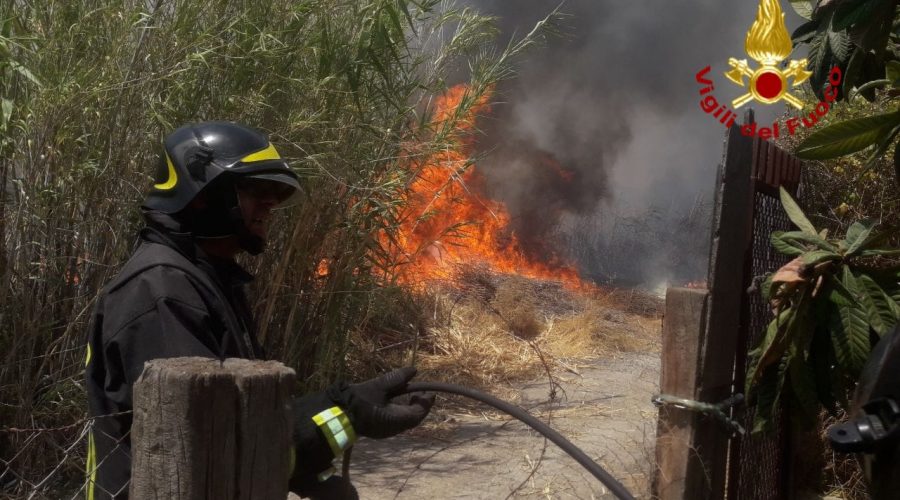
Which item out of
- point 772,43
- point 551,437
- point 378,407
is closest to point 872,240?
point 551,437

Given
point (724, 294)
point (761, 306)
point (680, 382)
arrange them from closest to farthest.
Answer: point (680, 382) < point (724, 294) < point (761, 306)

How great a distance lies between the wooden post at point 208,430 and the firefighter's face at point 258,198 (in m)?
→ 0.92

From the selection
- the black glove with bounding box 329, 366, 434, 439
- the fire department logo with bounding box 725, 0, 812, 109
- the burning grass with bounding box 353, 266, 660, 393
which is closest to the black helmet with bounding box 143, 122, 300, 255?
the black glove with bounding box 329, 366, 434, 439

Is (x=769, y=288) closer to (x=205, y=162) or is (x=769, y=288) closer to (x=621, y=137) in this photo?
(x=205, y=162)

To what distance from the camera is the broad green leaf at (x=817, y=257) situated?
2.88 m

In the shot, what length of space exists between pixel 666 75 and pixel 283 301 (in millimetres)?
14864

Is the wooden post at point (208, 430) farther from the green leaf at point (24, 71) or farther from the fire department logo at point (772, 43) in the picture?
the fire department logo at point (772, 43)

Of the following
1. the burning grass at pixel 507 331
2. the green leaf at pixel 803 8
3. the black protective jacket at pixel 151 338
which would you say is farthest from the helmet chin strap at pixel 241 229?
the burning grass at pixel 507 331

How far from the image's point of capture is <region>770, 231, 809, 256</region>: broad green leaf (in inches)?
121

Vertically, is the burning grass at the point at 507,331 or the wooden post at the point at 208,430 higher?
the wooden post at the point at 208,430

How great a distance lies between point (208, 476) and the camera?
1286 millimetres

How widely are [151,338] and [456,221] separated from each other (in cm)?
1031

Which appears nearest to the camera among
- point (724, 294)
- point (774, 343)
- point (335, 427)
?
point (335, 427)

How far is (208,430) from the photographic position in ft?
4.18
